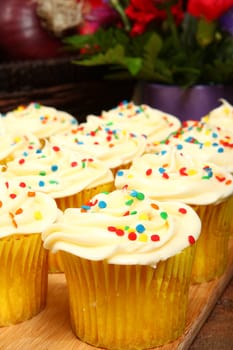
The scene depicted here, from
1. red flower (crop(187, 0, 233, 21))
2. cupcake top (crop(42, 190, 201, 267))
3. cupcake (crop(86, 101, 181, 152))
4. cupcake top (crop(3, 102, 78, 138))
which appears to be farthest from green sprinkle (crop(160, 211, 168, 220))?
red flower (crop(187, 0, 233, 21))

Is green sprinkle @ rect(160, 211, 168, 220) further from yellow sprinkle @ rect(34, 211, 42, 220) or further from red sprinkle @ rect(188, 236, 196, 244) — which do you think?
yellow sprinkle @ rect(34, 211, 42, 220)

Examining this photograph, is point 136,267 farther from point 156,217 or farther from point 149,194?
point 149,194

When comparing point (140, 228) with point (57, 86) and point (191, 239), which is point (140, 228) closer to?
point (191, 239)

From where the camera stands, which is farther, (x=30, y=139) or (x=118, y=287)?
(x=30, y=139)

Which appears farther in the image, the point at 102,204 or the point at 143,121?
the point at 143,121

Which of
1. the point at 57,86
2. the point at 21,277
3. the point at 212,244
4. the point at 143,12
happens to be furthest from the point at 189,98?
the point at 21,277

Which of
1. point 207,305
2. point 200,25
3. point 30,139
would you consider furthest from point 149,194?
point 200,25

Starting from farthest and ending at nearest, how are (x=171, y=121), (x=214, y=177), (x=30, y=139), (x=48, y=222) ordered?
1. (x=171, y=121)
2. (x=30, y=139)
3. (x=214, y=177)
4. (x=48, y=222)
